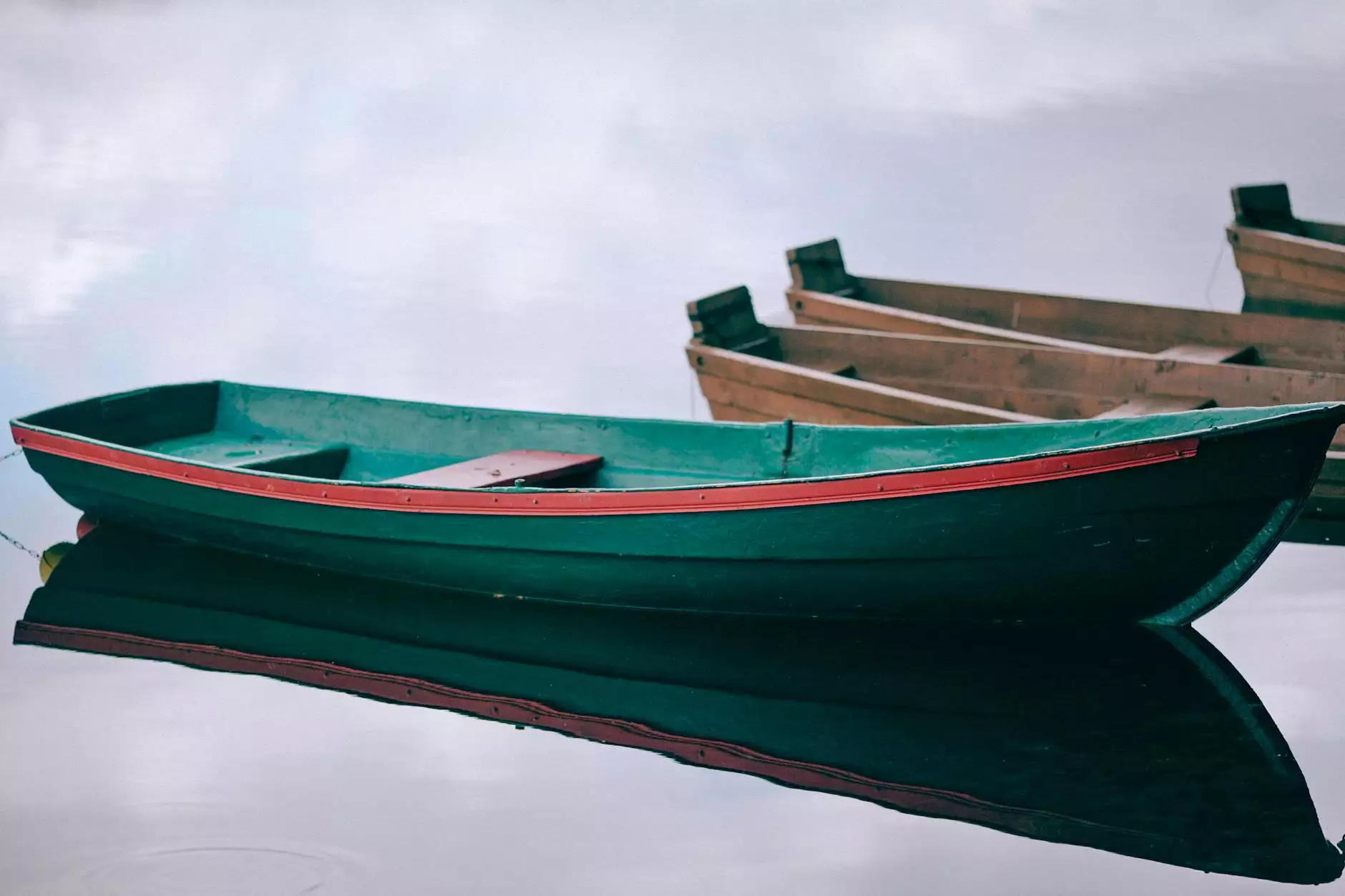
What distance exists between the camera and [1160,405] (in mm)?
6910

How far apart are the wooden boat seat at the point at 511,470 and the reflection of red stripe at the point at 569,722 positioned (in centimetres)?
87

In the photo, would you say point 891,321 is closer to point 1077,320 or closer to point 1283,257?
point 1077,320

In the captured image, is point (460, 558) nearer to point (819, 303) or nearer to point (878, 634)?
point (878, 634)

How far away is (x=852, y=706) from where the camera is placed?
16.5ft

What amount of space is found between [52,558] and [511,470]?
5.83ft

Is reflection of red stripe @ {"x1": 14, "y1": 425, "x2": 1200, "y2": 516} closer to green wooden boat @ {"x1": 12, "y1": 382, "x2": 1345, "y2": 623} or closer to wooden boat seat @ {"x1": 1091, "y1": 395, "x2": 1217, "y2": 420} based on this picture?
green wooden boat @ {"x1": 12, "y1": 382, "x2": 1345, "y2": 623}

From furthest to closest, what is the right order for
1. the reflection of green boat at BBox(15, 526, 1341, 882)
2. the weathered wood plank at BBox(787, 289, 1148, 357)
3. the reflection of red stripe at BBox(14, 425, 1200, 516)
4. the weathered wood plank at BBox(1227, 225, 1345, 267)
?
the weathered wood plank at BBox(1227, 225, 1345, 267) < the weathered wood plank at BBox(787, 289, 1148, 357) < the reflection of red stripe at BBox(14, 425, 1200, 516) < the reflection of green boat at BBox(15, 526, 1341, 882)

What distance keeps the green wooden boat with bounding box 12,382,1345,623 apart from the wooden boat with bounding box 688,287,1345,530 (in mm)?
1016

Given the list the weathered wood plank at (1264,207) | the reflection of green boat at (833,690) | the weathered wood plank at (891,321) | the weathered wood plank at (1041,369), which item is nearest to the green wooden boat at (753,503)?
the reflection of green boat at (833,690)

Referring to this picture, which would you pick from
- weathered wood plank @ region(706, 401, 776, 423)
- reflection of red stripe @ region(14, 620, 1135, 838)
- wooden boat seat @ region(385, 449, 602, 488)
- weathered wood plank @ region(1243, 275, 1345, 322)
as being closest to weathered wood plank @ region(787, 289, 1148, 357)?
weathered wood plank @ region(1243, 275, 1345, 322)

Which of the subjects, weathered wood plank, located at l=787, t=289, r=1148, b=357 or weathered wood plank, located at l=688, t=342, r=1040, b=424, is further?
weathered wood plank, located at l=787, t=289, r=1148, b=357

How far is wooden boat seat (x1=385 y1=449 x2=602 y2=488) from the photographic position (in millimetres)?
6227

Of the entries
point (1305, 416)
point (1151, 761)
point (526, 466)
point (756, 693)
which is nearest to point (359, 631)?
point (526, 466)

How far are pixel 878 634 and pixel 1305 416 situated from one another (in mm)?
1422
